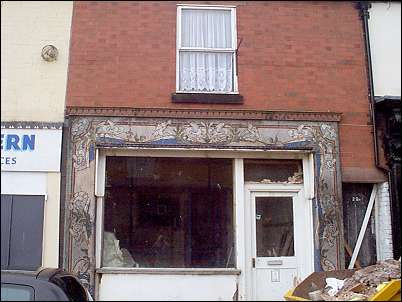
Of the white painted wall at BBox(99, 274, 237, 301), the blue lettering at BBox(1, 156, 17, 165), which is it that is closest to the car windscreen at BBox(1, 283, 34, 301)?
the white painted wall at BBox(99, 274, 237, 301)

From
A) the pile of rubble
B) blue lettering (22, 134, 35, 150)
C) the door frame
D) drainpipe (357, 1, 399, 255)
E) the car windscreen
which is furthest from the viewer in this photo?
drainpipe (357, 1, 399, 255)

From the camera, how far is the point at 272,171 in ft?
30.5

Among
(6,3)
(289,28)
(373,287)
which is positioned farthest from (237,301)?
(6,3)

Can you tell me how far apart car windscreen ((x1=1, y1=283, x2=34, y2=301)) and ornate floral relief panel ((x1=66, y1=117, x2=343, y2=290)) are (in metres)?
3.96

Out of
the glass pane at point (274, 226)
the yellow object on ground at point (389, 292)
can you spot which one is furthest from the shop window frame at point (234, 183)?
the yellow object on ground at point (389, 292)

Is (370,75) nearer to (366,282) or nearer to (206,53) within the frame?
(206,53)

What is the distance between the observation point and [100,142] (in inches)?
348

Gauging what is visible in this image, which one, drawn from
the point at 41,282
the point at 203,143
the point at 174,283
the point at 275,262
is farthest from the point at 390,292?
the point at 203,143

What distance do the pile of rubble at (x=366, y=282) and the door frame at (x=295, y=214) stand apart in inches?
105

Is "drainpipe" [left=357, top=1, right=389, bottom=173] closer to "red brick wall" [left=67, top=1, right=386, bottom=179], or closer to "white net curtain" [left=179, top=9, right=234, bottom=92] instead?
"red brick wall" [left=67, top=1, right=386, bottom=179]

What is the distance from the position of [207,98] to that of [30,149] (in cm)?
285

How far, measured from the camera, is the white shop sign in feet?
28.6

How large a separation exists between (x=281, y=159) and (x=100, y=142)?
292cm

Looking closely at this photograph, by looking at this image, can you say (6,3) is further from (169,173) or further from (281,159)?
(281,159)
